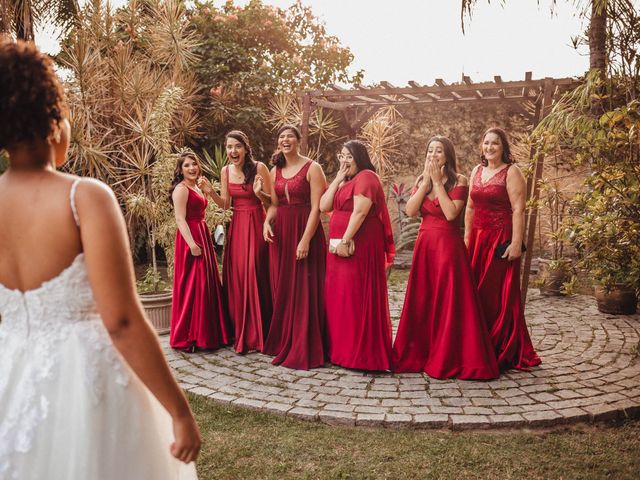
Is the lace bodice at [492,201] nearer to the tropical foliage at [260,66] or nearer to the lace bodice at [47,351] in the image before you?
the lace bodice at [47,351]

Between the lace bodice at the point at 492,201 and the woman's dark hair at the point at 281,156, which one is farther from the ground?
the woman's dark hair at the point at 281,156

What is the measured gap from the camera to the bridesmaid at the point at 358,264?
552cm

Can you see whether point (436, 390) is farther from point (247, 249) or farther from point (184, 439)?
point (184, 439)

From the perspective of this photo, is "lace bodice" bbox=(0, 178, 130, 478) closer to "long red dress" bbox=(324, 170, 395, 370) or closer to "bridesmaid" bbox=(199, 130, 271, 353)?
"long red dress" bbox=(324, 170, 395, 370)

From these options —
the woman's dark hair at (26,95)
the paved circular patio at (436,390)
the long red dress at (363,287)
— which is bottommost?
the paved circular patio at (436,390)

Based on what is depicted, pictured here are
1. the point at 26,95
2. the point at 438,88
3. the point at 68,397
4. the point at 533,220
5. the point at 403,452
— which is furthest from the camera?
the point at 438,88

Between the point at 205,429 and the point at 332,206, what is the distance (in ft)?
8.25

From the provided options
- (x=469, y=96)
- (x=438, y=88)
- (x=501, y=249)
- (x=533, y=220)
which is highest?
(x=469, y=96)

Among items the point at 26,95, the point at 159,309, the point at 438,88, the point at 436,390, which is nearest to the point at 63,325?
the point at 26,95

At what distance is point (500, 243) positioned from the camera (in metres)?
5.64

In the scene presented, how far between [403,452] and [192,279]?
3352mm

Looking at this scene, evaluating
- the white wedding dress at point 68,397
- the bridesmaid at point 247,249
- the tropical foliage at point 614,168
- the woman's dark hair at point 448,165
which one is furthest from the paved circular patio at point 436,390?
the white wedding dress at point 68,397

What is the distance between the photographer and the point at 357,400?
15.8 ft

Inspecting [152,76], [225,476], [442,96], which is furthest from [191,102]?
[225,476]
